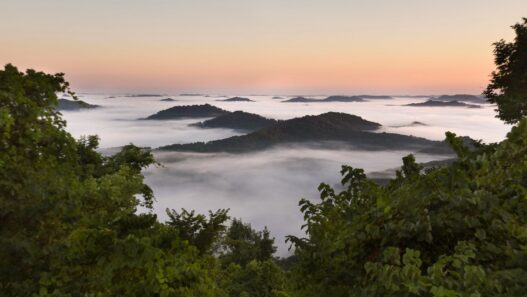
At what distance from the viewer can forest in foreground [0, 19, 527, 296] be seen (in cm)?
397

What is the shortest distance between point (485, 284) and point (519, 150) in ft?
6.16

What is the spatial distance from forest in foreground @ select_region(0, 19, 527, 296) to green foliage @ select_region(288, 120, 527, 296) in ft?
0.05

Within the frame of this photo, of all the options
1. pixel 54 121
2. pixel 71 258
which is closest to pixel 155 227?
pixel 71 258

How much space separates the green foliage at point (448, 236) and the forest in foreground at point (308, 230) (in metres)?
0.02

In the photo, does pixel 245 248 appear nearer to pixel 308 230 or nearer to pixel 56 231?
pixel 56 231

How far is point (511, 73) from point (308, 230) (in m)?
31.5

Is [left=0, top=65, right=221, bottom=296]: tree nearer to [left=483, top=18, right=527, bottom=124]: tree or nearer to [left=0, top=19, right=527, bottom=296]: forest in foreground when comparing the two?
[left=0, top=19, right=527, bottom=296]: forest in foreground

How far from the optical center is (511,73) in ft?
101

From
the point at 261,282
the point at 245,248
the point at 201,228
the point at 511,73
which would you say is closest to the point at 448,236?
the point at 201,228

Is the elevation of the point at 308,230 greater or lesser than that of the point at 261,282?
greater

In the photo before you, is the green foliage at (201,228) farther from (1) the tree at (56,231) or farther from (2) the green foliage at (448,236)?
(2) the green foliage at (448,236)

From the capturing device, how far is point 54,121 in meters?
7.27

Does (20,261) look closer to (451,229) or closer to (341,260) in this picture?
(341,260)

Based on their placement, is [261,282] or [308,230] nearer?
[308,230]
